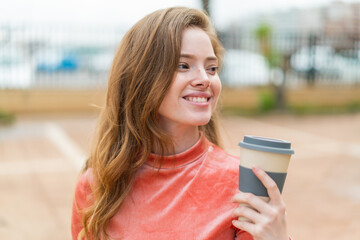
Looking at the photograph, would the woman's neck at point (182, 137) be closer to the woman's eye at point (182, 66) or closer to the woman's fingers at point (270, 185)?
the woman's eye at point (182, 66)

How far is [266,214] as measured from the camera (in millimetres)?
1289

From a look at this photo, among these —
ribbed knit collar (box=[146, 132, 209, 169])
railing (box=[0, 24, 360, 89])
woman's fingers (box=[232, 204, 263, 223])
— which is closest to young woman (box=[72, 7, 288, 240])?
ribbed knit collar (box=[146, 132, 209, 169])

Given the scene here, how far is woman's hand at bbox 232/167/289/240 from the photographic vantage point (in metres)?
1.28

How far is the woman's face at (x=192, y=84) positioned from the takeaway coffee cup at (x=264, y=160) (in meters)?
0.27

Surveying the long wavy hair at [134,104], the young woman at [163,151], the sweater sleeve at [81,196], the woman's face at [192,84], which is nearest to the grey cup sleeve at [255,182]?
the young woman at [163,151]

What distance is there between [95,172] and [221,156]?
490mm

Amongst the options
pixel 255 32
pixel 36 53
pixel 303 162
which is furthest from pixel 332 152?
pixel 36 53

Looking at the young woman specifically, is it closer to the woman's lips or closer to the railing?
the woman's lips

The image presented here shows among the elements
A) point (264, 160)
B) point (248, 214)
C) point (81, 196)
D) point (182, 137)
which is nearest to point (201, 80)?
point (182, 137)

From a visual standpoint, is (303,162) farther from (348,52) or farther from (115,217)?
(348,52)

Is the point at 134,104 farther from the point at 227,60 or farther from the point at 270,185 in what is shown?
the point at 227,60

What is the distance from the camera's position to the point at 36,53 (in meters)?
10.5

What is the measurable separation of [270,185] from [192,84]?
46cm

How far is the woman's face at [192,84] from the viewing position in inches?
61.8
